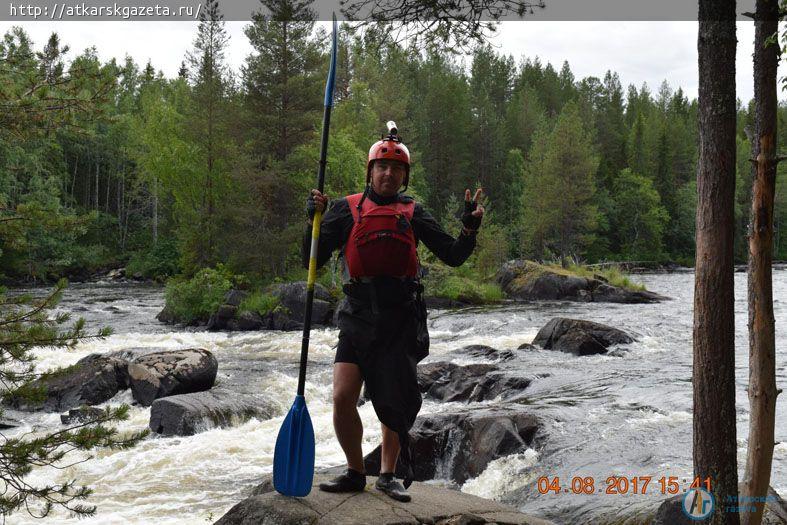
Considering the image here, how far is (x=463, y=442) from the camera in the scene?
25.8ft

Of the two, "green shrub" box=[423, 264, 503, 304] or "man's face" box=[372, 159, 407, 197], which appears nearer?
"man's face" box=[372, 159, 407, 197]

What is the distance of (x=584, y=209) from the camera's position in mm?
43094

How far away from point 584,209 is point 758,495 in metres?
39.6

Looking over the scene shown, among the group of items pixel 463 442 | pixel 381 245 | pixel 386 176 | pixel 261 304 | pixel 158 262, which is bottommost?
pixel 463 442

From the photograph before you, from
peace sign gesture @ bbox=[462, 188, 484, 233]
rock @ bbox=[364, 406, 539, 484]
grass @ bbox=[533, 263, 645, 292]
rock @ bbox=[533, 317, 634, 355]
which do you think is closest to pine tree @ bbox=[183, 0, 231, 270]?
grass @ bbox=[533, 263, 645, 292]

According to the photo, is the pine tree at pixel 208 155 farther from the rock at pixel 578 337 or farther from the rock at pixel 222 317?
the rock at pixel 578 337

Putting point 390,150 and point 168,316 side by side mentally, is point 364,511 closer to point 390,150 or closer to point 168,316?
point 390,150

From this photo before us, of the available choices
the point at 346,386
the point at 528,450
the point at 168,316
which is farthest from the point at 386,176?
the point at 168,316

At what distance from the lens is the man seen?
4.29m

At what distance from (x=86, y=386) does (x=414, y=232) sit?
912cm

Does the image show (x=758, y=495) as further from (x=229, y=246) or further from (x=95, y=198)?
(x=95, y=198)

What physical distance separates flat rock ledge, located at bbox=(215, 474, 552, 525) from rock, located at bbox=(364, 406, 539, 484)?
9.75 feet

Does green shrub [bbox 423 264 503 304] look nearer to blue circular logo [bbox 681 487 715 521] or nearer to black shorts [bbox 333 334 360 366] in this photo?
blue circular logo [bbox 681 487 715 521]

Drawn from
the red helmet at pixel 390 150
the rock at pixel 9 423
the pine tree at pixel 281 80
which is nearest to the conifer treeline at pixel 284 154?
the pine tree at pixel 281 80
